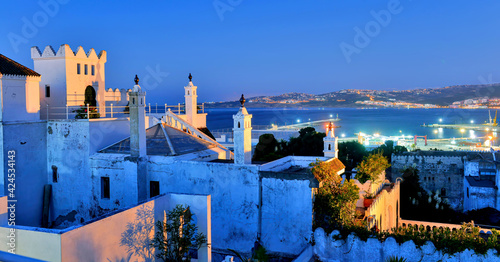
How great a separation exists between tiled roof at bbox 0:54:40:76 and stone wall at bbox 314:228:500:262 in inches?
456

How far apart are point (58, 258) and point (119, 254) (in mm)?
1635

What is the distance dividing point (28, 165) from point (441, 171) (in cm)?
2736

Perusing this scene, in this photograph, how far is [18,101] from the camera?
14281 millimetres

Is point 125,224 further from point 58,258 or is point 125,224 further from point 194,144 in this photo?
point 194,144

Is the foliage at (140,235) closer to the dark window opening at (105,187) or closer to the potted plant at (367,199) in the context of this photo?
the dark window opening at (105,187)

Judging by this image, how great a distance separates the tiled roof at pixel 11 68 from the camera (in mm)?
13914

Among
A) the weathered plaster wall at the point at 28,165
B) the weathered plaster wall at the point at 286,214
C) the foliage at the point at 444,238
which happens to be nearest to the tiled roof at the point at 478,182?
the foliage at the point at 444,238

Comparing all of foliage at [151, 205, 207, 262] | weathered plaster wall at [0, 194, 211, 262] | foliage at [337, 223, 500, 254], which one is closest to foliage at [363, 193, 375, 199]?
foliage at [337, 223, 500, 254]

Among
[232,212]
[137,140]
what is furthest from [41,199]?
[232,212]

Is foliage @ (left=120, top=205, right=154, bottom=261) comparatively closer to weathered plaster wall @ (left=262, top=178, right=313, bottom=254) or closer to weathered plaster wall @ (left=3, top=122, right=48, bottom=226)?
weathered plaster wall @ (left=262, top=178, right=313, bottom=254)

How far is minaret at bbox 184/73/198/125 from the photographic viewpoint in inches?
779

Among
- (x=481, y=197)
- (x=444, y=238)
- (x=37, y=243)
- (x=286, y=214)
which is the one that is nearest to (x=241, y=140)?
(x=286, y=214)

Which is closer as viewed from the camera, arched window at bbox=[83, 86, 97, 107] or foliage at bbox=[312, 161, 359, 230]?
foliage at bbox=[312, 161, 359, 230]

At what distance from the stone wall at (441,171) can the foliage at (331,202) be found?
20.5 meters
